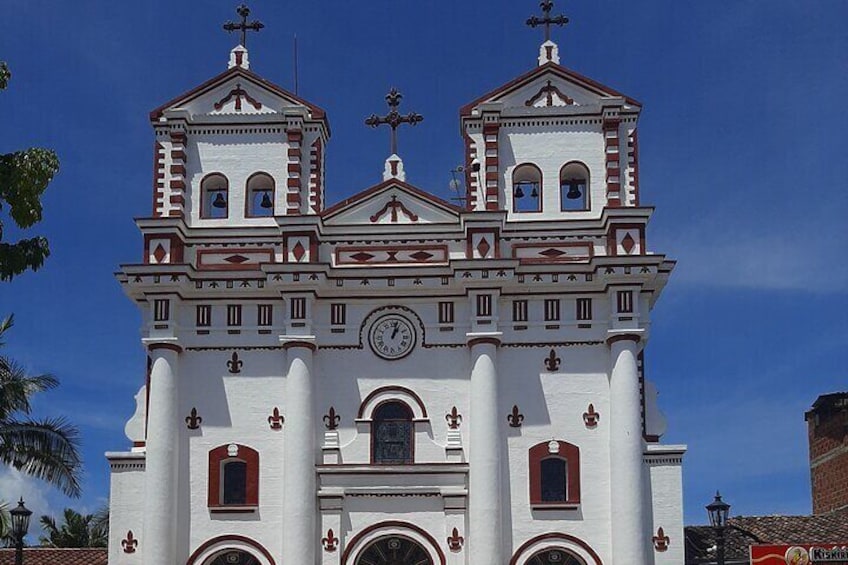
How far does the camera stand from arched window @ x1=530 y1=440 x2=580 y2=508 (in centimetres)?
3394

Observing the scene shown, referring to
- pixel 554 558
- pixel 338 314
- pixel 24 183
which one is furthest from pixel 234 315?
pixel 24 183

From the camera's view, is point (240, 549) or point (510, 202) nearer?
point (240, 549)

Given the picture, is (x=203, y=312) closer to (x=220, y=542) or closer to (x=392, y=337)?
(x=392, y=337)

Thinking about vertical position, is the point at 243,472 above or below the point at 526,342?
below

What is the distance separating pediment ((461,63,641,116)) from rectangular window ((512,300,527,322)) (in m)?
5.04

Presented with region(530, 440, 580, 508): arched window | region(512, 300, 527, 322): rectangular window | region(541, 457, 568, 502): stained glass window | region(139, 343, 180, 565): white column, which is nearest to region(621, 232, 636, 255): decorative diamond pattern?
region(512, 300, 527, 322): rectangular window

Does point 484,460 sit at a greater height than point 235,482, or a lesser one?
greater

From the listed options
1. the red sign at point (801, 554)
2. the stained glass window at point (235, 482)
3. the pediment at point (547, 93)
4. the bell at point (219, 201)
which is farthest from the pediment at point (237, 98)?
the red sign at point (801, 554)

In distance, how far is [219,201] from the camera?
36.6 metres

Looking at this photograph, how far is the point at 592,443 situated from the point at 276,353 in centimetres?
799

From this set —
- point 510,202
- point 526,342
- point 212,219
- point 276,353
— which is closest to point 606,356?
point 526,342

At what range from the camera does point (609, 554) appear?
110 feet

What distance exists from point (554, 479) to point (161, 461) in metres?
9.37

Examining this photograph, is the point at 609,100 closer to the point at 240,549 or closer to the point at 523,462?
the point at 523,462
